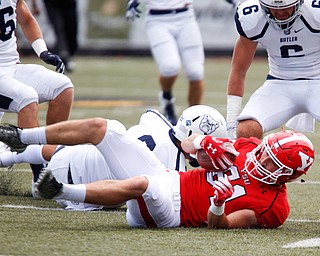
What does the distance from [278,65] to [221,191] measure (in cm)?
172

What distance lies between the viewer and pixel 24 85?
19.0 feet

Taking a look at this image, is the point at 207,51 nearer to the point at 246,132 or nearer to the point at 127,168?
the point at 246,132

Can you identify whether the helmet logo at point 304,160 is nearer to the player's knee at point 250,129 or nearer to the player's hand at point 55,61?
the player's knee at point 250,129

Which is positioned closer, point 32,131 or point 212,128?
point 32,131

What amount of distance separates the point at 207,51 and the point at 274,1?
12323 mm

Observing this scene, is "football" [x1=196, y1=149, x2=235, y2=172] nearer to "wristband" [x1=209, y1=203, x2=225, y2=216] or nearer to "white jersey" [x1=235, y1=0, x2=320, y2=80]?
"wristband" [x1=209, y1=203, x2=225, y2=216]

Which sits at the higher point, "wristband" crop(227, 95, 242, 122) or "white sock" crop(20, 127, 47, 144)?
"white sock" crop(20, 127, 47, 144)

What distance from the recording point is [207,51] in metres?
17.7

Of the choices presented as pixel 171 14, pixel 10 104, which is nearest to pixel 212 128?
pixel 10 104

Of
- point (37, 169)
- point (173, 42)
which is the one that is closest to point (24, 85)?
point (37, 169)

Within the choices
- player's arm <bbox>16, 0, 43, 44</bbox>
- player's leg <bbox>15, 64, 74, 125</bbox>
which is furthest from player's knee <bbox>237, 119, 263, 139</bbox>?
player's arm <bbox>16, 0, 43, 44</bbox>

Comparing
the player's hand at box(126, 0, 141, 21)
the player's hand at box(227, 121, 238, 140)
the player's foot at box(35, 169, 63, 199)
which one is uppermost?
the player's foot at box(35, 169, 63, 199)

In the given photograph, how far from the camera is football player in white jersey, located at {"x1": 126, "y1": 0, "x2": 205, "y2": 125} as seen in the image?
895 cm

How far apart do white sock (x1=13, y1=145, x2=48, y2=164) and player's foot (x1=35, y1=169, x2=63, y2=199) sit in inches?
42.4
